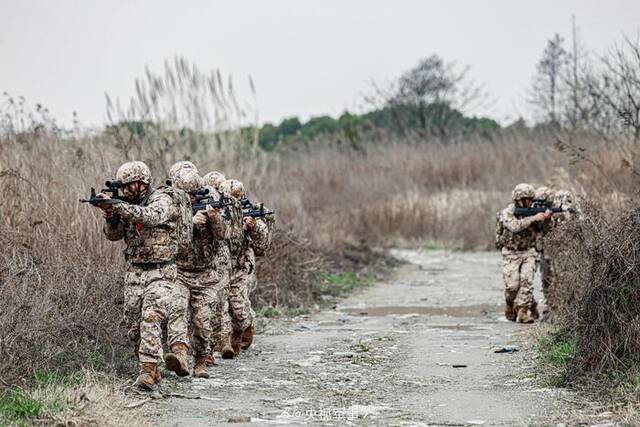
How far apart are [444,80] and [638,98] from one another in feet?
96.6

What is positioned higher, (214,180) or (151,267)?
(214,180)

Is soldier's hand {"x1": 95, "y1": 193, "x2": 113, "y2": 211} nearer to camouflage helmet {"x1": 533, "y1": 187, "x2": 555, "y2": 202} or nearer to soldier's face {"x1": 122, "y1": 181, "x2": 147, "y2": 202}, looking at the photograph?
soldier's face {"x1": 122, "y1": 181, "x2": 147, "y2": 202}

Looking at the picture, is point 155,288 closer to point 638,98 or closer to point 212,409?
point 212,409

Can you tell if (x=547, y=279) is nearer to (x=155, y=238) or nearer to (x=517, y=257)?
(x=517, y=257)

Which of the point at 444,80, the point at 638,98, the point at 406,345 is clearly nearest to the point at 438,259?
the point at 638,98

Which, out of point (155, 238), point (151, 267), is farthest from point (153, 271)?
point (155, 238)

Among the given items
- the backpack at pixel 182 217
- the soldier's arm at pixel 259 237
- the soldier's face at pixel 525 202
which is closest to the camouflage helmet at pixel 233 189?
the soldier's arm at pixel 259 237

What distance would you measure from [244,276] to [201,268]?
1.55 metres

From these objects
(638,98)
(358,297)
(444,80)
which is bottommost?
(358,297)

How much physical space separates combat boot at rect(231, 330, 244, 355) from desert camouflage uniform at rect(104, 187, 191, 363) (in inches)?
81.9

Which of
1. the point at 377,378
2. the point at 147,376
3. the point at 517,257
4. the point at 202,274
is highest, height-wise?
the point at 202,274

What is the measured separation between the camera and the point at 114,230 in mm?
8500

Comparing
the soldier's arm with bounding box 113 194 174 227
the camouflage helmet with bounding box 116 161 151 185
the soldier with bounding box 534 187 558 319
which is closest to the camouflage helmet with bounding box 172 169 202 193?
the soldier's arm with bounding box 113 194 174 227

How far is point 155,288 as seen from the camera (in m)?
8.50
